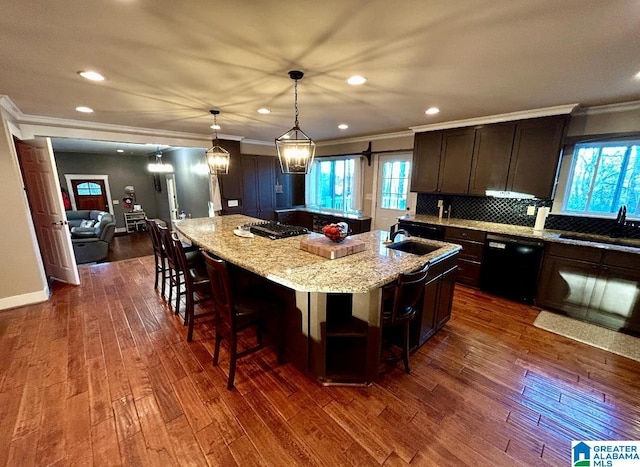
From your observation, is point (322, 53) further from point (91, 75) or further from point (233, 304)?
point (91, 75)

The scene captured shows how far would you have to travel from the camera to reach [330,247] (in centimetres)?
211

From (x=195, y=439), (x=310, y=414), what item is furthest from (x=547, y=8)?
(x=195, y=439)

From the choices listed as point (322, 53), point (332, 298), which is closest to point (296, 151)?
point (322, 53)

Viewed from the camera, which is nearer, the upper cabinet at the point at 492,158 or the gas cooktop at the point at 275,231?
the gas cooktop at the point at 275,231

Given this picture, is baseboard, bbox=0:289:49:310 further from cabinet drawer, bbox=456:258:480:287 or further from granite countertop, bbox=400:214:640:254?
cabinet drawer, bbox=456:258:480:287

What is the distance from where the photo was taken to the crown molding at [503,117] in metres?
2.92

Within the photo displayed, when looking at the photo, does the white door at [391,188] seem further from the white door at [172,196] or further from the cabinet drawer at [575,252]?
the white door at [172,196]

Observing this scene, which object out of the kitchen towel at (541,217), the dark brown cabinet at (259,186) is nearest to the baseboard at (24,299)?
the dark brown cabinet at (259,186)

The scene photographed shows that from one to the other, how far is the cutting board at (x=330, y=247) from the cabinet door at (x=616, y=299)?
2747 mm

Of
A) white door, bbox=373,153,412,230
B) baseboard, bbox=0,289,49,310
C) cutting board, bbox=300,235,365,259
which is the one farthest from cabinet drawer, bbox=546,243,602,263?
baseboard, bbox=0,289,49,310

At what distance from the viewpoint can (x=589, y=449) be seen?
152cm

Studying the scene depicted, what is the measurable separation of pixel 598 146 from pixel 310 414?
435cm

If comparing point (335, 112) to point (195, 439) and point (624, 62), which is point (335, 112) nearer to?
point (624, 62)

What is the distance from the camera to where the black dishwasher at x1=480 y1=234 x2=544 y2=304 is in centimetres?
313
